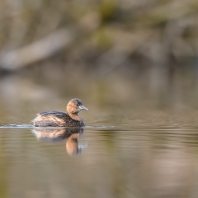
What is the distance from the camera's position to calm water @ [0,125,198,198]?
23.3 feet

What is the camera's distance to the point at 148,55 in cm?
4431

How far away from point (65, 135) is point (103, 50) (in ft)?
110

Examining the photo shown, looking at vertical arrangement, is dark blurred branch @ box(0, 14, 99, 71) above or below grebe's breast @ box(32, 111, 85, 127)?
above

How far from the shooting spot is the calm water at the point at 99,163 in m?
7.10

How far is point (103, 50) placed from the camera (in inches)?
1745


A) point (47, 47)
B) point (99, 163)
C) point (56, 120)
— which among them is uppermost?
point (47, 47)

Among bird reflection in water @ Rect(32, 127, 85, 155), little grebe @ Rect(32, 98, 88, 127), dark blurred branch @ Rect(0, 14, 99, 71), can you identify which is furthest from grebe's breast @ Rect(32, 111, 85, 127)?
dark blurred branch @ Rect(0, 14, 99, 71)

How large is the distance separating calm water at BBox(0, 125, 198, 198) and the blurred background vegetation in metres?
6.13

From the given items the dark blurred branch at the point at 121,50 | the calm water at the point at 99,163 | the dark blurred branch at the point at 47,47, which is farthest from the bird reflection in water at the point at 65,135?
the dark blurred branch at the point at 121,50

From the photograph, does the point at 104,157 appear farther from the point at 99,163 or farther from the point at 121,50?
the point at 121,50

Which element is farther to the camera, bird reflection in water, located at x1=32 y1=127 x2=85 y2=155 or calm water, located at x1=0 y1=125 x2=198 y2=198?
bird reflection in water, located at x1=32 y1=127 x2=85 y2=155

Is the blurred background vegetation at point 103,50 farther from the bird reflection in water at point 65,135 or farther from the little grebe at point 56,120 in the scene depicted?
the bird reflection in water at point 65,135

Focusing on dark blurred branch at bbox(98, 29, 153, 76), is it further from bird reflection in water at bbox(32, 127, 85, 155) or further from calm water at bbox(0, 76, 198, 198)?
bird reflection in water at bbox(32, 127, 85, 155)

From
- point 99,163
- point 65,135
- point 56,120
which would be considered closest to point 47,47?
point 56,120
